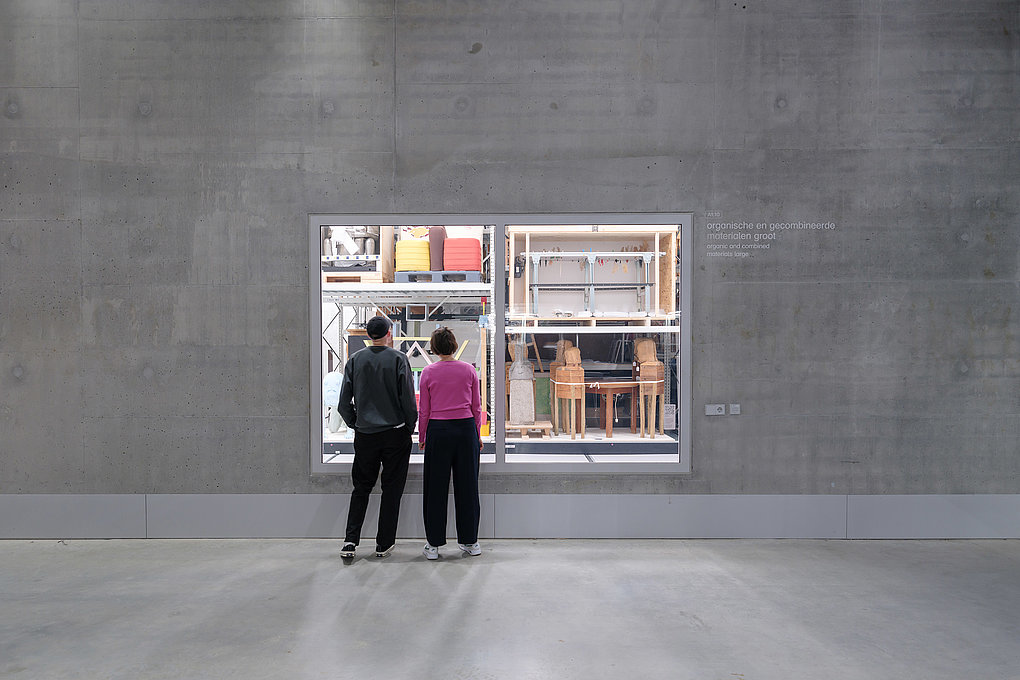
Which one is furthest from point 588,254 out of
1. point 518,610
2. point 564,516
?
point 518,610

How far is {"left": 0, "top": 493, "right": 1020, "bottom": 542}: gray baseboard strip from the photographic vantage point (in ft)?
16.7

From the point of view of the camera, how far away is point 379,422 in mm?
4598

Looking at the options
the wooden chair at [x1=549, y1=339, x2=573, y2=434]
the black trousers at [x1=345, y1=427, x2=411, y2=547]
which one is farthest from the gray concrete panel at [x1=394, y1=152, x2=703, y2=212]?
the black trousers at [x1=345, y1=427, x2=411, y2=547]

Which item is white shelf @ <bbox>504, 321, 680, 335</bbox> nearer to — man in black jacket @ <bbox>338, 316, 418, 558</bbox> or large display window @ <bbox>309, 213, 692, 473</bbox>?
large display window @ <bbox>309, 213, 692, 473</bbox>

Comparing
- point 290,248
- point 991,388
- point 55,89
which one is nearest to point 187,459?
point 290,248

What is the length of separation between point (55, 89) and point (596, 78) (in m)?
4.52

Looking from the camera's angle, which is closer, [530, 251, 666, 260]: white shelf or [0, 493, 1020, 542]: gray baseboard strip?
[0, 493, 1020, 542]: gray baseboard strip

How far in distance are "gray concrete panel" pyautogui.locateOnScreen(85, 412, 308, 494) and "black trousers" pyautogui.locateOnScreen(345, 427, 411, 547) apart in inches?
26.9

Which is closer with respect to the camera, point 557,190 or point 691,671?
point 691,671

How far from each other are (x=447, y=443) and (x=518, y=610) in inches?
53.4

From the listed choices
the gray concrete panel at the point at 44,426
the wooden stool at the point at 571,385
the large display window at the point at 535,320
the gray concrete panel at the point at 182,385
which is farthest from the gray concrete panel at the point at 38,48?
the wooden stool at the point at 571,385

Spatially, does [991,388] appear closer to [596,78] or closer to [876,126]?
[876,126]

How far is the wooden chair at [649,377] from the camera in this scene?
5.21 meters

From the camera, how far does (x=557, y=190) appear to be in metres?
5.11
